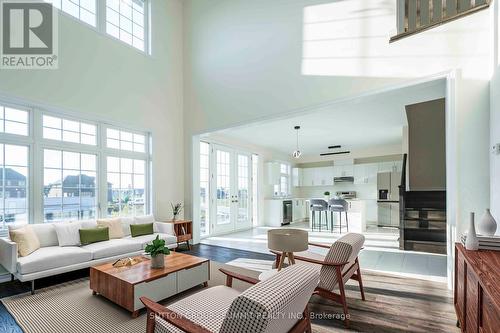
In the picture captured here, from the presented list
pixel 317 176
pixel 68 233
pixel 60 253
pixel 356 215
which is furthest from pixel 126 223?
pixel 317 176

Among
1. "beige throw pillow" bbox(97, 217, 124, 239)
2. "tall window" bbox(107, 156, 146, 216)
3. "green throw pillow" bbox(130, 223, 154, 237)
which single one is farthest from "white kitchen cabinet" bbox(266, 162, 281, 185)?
"beige throw pillow" bbox(97, 217, 124, 239)

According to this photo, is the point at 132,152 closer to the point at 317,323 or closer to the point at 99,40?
the point at 99,40

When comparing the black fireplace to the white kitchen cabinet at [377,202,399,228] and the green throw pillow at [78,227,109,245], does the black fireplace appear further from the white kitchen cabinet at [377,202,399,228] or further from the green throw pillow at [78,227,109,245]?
the green throw pillow at [78,227,109,245]

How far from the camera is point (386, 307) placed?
2.73 m

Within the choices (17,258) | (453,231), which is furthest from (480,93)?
Result: (17,258)

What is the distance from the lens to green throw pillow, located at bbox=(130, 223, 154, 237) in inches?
184

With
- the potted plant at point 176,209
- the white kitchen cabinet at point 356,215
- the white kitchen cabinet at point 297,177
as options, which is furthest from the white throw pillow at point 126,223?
the white kitchen cabinet at point 297,177

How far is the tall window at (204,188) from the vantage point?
260 inches

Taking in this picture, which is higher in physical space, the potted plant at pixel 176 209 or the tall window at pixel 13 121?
the tall window at pixel 13 121

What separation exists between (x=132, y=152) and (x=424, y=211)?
233 inches

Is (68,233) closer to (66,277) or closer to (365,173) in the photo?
(66,277)

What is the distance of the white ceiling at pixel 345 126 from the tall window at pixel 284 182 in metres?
0.74

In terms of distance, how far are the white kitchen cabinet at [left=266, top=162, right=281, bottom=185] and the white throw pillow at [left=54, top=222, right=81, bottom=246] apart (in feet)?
19.7

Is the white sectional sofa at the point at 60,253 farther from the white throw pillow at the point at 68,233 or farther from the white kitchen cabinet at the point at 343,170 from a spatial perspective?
the white kitchen cabinet at the point at 343,170
